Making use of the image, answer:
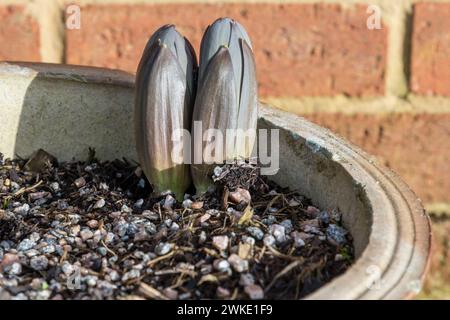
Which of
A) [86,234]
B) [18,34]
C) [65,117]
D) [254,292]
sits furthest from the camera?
[18,34]

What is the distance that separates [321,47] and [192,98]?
16.4 inches

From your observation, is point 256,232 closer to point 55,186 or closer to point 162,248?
point 162,248

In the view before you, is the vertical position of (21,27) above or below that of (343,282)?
above

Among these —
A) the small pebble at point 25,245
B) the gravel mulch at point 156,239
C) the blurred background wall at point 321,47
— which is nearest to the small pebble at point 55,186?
the gravel mulch at point 156,239

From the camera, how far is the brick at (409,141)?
108cm

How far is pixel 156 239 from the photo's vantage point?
24.7 inches

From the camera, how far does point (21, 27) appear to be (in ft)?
3.45

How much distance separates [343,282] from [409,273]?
5cm

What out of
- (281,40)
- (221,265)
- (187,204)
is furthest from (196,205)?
(281,40)

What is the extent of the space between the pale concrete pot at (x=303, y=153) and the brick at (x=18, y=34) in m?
0.27

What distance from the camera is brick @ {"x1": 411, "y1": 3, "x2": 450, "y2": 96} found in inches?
41.3

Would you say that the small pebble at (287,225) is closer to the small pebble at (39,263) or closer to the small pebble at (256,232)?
the small pebble at (256,232)
